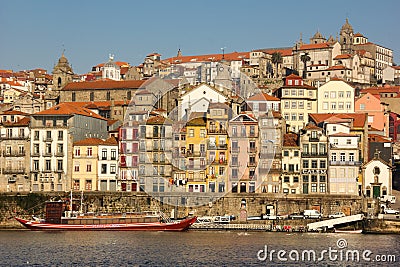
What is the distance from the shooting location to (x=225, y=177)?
89000 mm

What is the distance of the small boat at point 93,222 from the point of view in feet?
273

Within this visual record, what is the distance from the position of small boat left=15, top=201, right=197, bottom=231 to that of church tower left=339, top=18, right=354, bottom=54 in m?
104

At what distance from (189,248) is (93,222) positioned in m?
20.4

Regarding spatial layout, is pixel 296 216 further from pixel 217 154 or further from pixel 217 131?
pixel 217 131

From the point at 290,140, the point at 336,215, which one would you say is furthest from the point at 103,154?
the point at 336,215

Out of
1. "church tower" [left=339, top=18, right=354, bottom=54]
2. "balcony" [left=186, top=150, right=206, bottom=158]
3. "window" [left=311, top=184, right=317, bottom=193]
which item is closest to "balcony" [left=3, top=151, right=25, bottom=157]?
"balcony" [left=186, top=150, right=206, bottom=158]

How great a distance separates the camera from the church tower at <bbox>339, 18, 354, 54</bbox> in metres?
180

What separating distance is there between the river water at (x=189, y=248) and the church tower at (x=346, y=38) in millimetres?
107226

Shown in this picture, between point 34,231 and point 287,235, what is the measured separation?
966 inches

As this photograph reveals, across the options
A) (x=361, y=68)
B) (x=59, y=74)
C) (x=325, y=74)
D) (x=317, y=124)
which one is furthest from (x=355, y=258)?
(x=361, y=68)

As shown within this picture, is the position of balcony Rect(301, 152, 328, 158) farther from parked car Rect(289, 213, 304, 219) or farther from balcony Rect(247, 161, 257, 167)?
parked car Rect(289, 213, 304, 219)

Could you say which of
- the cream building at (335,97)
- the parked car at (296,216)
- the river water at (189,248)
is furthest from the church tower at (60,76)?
the parked car at (296,216)

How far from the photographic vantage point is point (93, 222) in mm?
83875

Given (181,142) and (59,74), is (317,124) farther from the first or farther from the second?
(59,74)
